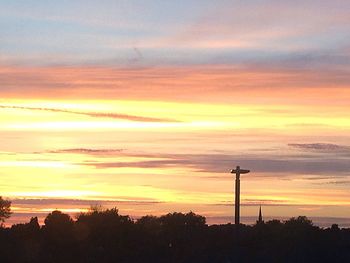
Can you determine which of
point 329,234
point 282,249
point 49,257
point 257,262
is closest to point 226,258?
point 257,262

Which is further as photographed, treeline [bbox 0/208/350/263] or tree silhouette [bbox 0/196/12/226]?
tree silhouette [bbox 0/196/12/226]

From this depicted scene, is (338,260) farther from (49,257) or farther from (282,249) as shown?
(49,257)

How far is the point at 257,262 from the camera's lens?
233 ft

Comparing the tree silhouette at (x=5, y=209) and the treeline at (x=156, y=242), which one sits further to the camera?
the tree silhouette at (x=5, y=209)

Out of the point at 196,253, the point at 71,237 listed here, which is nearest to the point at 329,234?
the point at 196,253

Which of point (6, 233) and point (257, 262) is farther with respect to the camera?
point (6, 233)

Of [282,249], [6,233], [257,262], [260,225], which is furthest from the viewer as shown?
[260,225]

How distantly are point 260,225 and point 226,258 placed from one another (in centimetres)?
2018

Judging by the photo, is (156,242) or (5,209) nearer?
(156,242)

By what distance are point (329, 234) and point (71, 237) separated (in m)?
21.0

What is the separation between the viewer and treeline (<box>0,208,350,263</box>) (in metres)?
73.2

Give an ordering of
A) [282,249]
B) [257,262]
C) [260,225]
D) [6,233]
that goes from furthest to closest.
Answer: [260,225], [6,233], [282,249], [257,262]

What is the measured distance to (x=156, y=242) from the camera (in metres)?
80.7

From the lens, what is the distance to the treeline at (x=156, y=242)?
73188 mm
